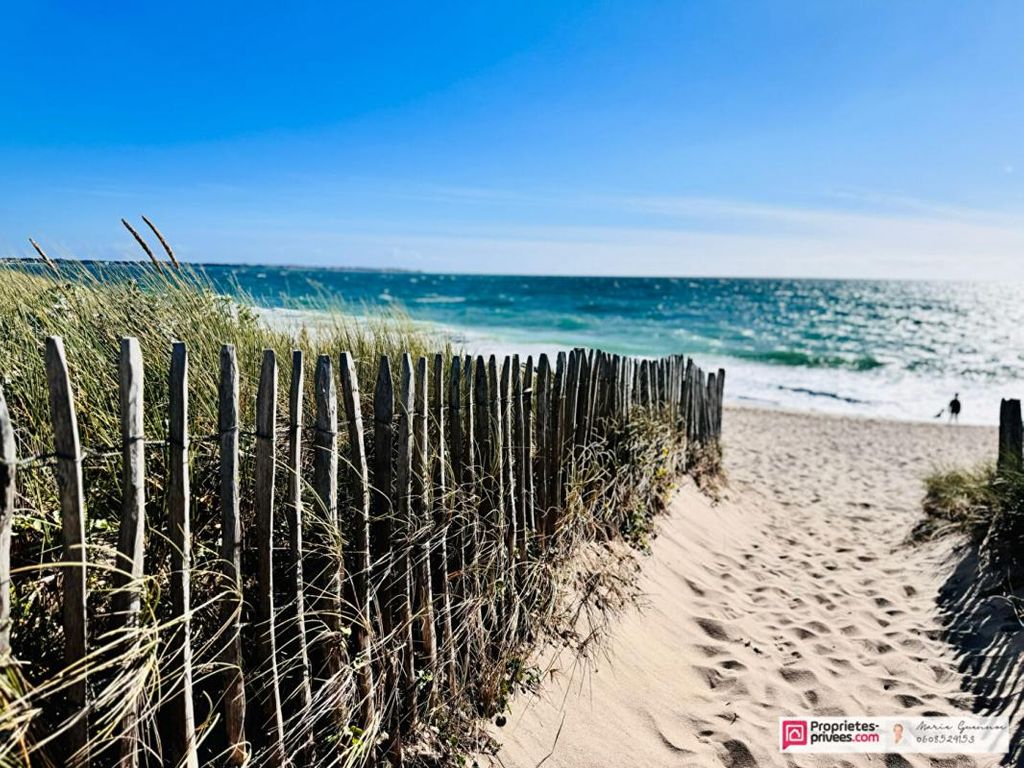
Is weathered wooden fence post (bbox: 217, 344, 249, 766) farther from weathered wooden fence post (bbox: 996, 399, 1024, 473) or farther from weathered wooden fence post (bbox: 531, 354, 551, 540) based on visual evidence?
weathered wooden fence post (bbox: 996, 399, 1024, 473)

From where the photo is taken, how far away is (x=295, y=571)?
234cm

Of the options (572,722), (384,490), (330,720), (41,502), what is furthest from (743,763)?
(41,502)

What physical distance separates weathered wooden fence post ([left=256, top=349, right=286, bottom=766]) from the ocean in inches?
122

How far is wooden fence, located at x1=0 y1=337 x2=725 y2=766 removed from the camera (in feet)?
5.93

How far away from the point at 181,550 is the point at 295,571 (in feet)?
1.49

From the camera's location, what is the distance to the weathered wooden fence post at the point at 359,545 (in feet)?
8.16

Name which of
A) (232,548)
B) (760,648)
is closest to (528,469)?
(232,548)

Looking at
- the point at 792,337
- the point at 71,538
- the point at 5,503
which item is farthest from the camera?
the point at 792,337

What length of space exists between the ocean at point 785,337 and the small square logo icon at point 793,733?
3.88 metres

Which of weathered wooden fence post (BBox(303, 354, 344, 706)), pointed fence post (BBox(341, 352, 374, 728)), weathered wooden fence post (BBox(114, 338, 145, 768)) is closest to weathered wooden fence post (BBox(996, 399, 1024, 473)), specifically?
pointed fence post (BBox(341, 352, 374, 728))

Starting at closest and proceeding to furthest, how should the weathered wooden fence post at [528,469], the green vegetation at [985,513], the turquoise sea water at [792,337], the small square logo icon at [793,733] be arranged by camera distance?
the small square logo icon at [793,733] < the weathered wooden fence post at [528,469] < the green vegetation at [985,513] < the turquoise sea water at [792,337]

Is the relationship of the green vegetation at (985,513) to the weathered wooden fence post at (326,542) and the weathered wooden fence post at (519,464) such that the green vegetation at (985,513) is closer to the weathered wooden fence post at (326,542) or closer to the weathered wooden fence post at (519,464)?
the weathered wooden fence post at (519,464)

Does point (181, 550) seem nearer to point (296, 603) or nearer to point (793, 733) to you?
point (296, 603)

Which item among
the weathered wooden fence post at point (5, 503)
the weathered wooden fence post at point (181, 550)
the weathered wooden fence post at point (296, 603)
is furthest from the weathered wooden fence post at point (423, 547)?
the weathered wooden fence post at point (5, 503)
